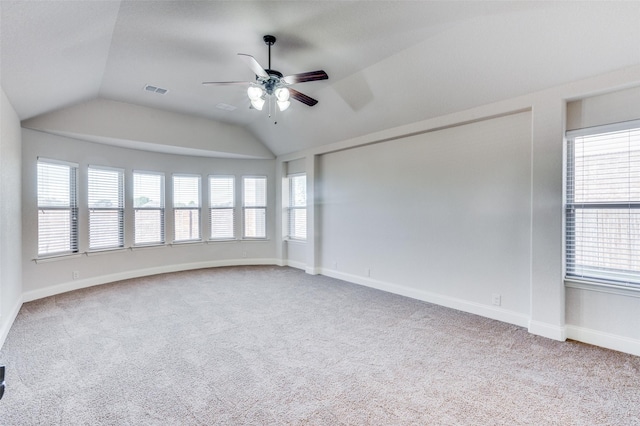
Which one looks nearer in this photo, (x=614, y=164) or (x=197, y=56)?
(x=614, y=164)

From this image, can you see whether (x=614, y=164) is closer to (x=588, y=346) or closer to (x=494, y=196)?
(x=494, y=196)

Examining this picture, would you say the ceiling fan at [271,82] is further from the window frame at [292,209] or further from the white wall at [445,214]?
the window frame at [292,209]

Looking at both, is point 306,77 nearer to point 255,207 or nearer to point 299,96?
point 299,96

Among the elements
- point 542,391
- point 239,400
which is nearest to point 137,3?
point 239,400

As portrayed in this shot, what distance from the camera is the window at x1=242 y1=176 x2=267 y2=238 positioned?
737cm

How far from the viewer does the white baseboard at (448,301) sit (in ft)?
12.3

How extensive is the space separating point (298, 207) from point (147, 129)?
10.6 feet

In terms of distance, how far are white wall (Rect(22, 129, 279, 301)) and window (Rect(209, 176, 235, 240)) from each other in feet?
0.48

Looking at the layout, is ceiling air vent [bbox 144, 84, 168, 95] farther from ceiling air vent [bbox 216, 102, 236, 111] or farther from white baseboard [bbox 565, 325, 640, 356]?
white baseboard [bbox 565, 325, 640, 356]

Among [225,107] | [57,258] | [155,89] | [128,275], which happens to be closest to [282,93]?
[155,89]

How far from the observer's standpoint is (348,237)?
5820mm

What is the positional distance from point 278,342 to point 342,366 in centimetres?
79

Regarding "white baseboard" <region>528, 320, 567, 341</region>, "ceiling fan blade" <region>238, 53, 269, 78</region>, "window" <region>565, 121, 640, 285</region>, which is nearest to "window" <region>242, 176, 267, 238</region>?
"ceiling fan blade" <region>238, 53, 269, 78</region>

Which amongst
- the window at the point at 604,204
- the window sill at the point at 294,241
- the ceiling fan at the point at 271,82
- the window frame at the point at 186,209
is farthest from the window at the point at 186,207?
the window at the point at 604,204
